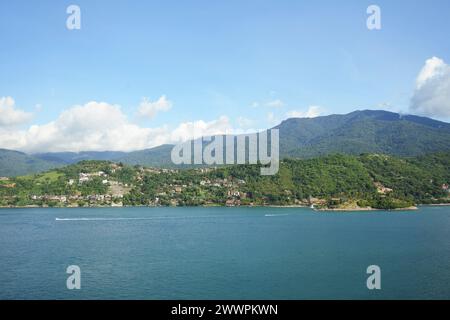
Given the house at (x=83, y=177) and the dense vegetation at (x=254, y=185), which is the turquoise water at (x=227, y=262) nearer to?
the dense vegetation at (x=254, y=185)

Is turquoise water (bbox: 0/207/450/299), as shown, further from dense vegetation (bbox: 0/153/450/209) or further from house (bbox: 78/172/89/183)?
house (bbox: 78/172/89/183)

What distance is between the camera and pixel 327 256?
90.0 ft

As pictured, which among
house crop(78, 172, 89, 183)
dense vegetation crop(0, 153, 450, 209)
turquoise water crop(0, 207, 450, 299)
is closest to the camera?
turquoise water crop(0, 207, 450, 299)

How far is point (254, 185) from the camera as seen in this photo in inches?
3578

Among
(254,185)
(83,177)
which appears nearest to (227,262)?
(254,185)

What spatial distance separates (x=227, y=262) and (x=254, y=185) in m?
65.7

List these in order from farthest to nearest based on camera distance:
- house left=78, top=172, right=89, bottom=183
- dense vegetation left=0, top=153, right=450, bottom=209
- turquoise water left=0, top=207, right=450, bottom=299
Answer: house left=78, top=172, right=89, bottom=183, dense vegetation left=0, top=153, right=450, bottom=209, turquoise water left=0, top=207, right=450, bottom=299

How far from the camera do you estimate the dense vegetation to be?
274 ft

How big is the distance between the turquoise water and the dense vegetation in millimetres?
38878

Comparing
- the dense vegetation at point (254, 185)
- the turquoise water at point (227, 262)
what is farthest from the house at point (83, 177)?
the turquoise water at point (227, 262)

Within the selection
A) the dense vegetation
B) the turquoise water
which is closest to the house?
the dense vegetation

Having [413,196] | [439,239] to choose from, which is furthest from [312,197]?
[439,239]
